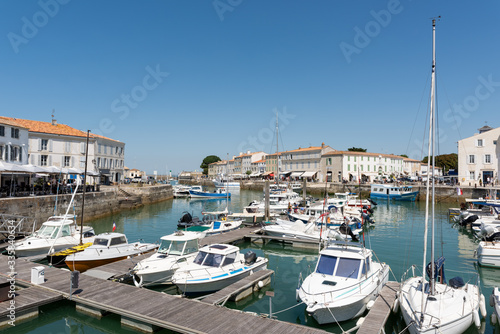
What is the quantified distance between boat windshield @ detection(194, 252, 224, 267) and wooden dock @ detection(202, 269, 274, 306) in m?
1.31

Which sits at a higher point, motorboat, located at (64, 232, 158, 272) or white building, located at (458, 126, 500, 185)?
white building, located at (458, 126, 500, 185)

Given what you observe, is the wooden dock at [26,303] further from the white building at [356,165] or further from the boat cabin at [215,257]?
the white building at [356,165]

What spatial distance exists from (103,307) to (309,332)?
7503mm

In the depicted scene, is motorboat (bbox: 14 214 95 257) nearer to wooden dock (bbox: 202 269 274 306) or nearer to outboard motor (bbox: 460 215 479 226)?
wooden dock (bbox: 202 269 274 306)

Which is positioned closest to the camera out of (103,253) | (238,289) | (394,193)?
(238,289)

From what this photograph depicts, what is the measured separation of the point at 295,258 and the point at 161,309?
42.2 ft

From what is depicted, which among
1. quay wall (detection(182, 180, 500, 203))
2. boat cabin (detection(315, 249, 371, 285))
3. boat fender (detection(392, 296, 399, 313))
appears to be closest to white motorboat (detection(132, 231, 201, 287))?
boat cabin (detection(315, 249, 371, 285))

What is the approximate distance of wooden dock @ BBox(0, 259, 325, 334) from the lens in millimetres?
10477

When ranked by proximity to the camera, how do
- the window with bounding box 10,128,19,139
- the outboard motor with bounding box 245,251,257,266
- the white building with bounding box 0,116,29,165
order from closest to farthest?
1. the outboard motor with bounding box 245,251,257,266
2. the white building with bounding box 0,116,29,165
3. the window with bounding box 10,128,19,139

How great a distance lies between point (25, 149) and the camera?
37500 mm

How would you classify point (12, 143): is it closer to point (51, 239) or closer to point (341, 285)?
point (51, 239)

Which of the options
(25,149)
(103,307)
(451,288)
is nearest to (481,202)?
(451,288)

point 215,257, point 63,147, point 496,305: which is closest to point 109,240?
point 215,257

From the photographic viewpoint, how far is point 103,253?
18.4 meters
